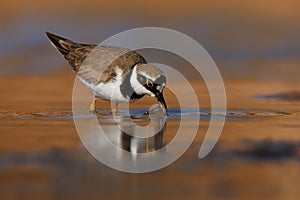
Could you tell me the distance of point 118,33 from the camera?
1423 cm

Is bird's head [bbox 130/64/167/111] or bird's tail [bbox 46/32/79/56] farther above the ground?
bird's tail [bbox 46/32/79/56]

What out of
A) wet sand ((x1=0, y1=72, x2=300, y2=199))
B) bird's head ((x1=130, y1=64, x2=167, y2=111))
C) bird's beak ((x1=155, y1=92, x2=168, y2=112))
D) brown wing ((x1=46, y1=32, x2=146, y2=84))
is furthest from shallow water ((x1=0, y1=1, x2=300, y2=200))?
brown wing ((x1=46, y1=32, x2=146, y2=84))

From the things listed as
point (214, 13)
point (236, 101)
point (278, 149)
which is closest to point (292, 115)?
point (236, 101)

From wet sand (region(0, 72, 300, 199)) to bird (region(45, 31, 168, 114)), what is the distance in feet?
1.85

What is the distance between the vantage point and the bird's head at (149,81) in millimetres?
9992

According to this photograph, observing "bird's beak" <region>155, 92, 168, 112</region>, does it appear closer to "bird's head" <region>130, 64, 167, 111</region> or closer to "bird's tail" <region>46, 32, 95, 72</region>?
"bird's head" <region>130, 64, 167, 111</region>

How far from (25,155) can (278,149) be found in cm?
214

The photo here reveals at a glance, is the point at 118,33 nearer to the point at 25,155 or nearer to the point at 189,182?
the point at 25,155

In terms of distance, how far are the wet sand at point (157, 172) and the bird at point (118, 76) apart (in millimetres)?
564

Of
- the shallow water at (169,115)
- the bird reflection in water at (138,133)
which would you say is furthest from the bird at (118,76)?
the bird reflection in water at (138,133)

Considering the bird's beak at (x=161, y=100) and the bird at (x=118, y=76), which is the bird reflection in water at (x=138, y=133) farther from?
the bird at (x=118, y=76)

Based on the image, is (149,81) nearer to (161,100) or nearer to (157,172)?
(161,100)

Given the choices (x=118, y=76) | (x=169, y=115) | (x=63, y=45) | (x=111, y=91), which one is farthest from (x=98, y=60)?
(x=169, y=115)

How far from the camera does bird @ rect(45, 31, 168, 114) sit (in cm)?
1005
